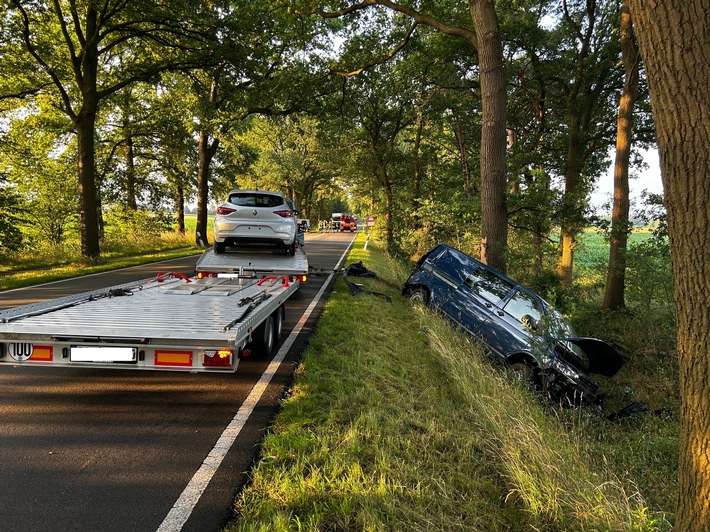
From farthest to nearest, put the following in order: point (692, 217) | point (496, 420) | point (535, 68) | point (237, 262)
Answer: point (535, 68) → point (237, 262) → point (496, 420) → point (692, 217)

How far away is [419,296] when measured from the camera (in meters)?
9.07

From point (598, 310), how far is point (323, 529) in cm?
1107

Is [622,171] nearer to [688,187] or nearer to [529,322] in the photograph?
[529,322]

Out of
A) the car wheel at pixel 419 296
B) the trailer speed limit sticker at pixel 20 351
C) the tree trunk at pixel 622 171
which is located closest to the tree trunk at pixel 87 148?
the car wheel at pixel 419 296

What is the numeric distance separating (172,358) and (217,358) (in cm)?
39

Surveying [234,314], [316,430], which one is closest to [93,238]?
[234,314]

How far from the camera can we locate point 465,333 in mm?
7164

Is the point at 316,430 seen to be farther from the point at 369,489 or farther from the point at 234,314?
the point at 234,314

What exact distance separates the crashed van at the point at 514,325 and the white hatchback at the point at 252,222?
311 cm

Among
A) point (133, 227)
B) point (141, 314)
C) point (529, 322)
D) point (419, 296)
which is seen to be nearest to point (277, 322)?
point (141, 314)

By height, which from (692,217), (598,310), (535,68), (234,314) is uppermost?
(535,68)

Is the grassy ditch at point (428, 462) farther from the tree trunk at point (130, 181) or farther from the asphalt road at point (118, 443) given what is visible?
the tree trunk at point (130, 181)

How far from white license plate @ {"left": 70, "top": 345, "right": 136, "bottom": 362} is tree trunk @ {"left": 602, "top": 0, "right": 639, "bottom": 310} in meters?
10.3

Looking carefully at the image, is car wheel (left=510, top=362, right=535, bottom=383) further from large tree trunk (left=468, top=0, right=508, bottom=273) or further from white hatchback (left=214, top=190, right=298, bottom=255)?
white hatchback (left=214, top=190, right=298, bottom=255)
